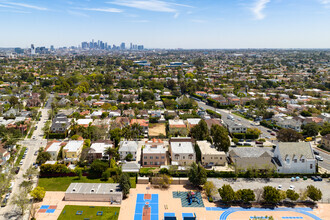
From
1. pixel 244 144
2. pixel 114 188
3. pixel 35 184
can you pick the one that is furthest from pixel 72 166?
pixel 244 144

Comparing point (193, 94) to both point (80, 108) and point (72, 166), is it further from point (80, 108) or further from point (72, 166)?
point (72, 166)

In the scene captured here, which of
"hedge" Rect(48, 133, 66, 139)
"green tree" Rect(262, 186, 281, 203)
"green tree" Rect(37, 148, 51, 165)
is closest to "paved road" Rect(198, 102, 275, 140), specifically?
"green tree" Rect(262, 186, 281, 203)

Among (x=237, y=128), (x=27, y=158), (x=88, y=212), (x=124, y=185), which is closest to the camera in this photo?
(x=88, y=212)

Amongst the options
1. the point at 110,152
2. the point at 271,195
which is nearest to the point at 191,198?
the point at 271,195

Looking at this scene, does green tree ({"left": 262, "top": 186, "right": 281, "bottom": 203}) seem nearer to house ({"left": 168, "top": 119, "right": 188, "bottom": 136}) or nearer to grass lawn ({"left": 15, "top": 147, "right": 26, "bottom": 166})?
house ({"left": 168, "top": 119, "right": 188, "bottom": 136})

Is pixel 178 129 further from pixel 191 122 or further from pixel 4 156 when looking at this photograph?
pixel 4 156
